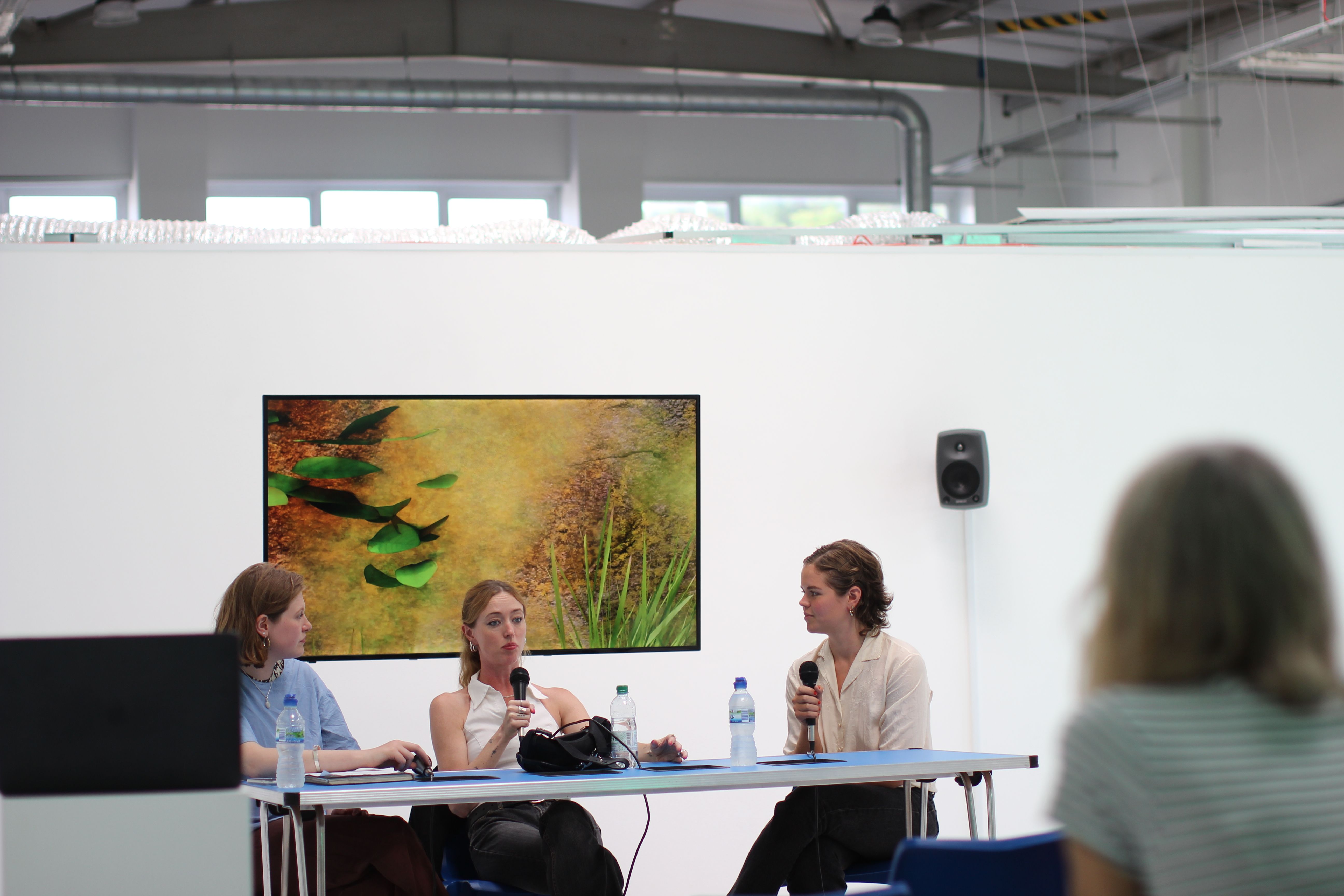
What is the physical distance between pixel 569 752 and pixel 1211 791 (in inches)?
85.2

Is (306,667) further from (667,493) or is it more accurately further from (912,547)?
(912,547)

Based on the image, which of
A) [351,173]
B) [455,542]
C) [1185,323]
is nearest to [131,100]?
[351,173]

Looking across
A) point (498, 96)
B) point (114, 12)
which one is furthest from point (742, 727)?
point (114, 12)

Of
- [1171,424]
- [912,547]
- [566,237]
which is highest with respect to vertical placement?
[566,237]

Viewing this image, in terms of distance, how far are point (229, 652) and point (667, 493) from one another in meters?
2.94

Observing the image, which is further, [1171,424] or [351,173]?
[351,173]

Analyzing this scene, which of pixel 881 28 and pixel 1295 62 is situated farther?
pixel 881 28

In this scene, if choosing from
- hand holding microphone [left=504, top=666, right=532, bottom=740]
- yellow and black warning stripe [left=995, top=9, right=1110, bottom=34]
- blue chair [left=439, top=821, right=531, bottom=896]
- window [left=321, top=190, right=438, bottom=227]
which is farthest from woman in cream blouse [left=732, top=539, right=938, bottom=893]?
window [left=321, top=190, right=438, bottom=227]

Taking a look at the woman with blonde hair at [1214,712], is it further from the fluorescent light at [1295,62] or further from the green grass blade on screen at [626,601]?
the fluorescent light at [1295,62]

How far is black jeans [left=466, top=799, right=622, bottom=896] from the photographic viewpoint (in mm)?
3260

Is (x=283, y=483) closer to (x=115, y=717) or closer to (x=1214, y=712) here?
(x=115, y=717)

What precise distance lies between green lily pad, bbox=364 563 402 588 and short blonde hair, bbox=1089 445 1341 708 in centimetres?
380

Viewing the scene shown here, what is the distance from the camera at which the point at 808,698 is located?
3.52 meters

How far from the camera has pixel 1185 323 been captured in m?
5.30
